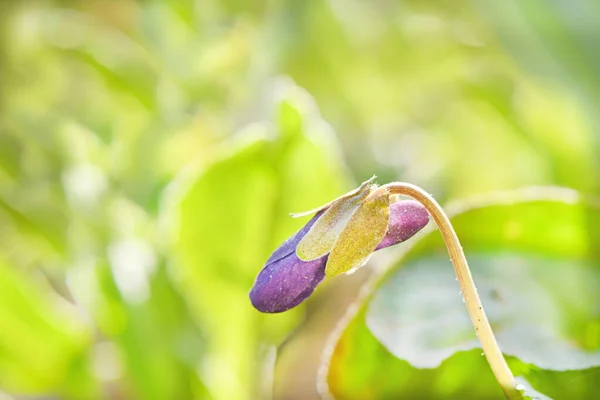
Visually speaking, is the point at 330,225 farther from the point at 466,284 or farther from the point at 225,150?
the point at 225,150

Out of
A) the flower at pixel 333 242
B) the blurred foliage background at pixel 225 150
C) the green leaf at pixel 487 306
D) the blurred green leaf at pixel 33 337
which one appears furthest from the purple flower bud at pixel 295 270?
the blurred green leaf at pixel 33 337

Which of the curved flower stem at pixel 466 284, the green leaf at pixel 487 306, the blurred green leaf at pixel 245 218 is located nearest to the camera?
the curved flower stem at pixel 466 284

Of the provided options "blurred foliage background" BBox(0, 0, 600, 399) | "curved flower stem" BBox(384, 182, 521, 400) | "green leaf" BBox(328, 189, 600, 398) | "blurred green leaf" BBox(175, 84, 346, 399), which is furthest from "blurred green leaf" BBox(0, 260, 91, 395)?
"curved flower stem" BBox(384, 182, 521, 400)

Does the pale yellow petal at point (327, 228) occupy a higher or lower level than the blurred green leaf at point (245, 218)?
lower

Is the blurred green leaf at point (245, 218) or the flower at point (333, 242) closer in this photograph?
the flower at point (333, 242)

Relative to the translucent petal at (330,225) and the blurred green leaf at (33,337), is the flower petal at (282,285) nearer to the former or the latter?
the translucent petal at (330,225)

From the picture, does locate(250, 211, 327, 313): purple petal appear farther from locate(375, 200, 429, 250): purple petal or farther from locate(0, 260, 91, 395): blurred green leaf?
locate(0, 260, 91, 395): blurred green leaf
